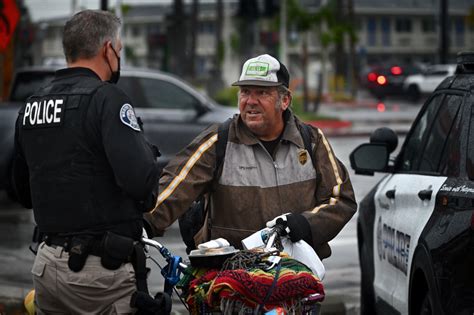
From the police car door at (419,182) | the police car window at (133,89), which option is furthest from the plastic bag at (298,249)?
the police car window at (133,89)

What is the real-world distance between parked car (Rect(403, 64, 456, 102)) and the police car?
3622cm

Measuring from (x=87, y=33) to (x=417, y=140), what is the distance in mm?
3279

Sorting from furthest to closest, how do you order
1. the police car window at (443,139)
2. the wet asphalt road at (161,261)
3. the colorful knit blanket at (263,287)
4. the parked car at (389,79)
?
the parked car at (389,79) → the wet asphalt road at (161,261) → the police car window at (443,139) → the colorful knit blanket at (263,287)

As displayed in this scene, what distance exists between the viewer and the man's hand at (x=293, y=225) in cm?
532

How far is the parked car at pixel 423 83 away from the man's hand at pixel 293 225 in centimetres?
3873

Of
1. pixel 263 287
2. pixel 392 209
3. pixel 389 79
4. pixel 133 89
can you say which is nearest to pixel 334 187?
pixel 263 287

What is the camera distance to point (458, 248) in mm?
5605

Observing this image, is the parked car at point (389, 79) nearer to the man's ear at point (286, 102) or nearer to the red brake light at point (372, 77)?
the red brake light at point (372, 77)

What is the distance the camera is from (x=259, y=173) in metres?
5.68

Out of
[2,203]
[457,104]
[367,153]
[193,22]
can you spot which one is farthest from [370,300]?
[193,22]

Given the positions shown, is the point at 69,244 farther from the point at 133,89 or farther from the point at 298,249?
→ the point at 133,89

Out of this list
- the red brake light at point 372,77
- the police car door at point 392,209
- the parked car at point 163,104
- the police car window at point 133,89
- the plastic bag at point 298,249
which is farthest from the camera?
the red brake light at point 372,77

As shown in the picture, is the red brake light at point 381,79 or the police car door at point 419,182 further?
the red brake light at point 381,79

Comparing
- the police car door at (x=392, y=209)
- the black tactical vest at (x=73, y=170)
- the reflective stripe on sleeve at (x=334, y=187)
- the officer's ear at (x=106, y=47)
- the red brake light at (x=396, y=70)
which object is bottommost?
the red brake light at (x=396, y=70)
